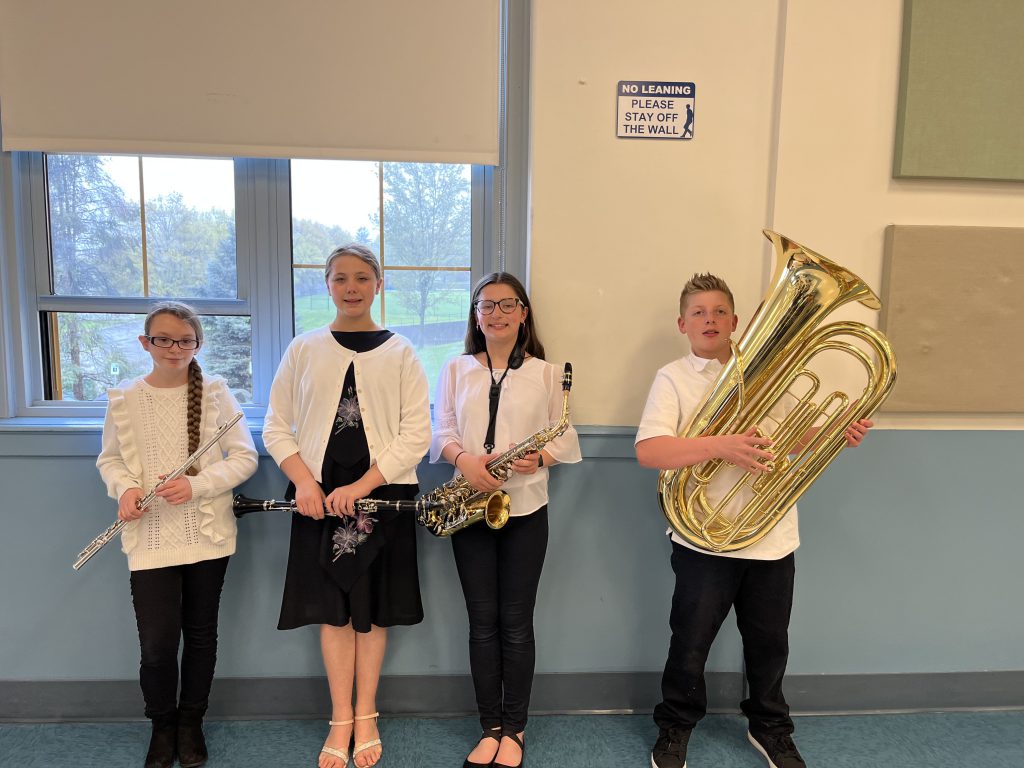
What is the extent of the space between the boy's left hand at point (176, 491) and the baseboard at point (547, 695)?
0.81 metres

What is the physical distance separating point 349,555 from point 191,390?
0.70m

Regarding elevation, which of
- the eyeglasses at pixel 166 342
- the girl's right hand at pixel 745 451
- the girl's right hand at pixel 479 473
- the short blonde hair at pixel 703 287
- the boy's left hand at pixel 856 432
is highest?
the short blonde hair at pixel 703 287

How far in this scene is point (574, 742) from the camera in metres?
2.20

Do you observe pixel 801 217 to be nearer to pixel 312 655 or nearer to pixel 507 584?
pixel 507 584

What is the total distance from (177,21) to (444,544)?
196 centimetres

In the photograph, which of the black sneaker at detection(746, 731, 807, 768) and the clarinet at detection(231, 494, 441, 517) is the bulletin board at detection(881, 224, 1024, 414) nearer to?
the black sneaker at detection(746, 731, 807, 768)

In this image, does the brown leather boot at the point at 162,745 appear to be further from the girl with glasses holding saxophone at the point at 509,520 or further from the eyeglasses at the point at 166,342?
the eyeglasses at the point at 166,342

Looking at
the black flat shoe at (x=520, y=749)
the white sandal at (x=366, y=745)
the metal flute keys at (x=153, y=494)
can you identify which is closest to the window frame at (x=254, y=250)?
the metal flute keys at (x=153, y=494)

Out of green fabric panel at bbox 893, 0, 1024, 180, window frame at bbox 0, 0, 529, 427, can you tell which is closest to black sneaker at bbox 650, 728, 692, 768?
window frame at bbox 0, 0, 529, 427

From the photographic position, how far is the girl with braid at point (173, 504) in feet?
6.42

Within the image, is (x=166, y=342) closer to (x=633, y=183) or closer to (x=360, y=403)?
(x=360, y=403)

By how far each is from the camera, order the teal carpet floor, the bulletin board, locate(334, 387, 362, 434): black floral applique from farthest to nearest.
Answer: the bulletin board < the teal carpet floor < locate(334, 387, 362, 434): black floral applique

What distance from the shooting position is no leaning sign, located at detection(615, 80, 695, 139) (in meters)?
2.16

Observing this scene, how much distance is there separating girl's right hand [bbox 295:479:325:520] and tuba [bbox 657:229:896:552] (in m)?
1.01
